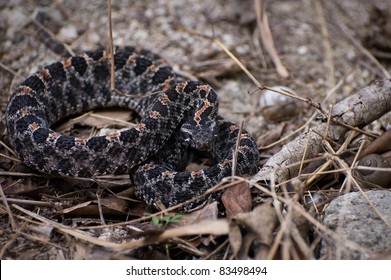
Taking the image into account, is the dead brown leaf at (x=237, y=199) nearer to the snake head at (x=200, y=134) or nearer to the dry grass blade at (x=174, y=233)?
the dry grass blade at (x=174, y=233)

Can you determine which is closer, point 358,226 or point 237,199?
point 358,226

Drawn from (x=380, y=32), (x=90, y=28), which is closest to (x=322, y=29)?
(x=380, y=32)

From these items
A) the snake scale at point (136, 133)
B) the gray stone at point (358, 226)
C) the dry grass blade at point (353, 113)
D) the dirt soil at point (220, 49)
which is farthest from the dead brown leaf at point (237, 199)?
the dirt soil at point (220, 49)

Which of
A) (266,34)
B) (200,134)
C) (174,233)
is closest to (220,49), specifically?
(266,34)

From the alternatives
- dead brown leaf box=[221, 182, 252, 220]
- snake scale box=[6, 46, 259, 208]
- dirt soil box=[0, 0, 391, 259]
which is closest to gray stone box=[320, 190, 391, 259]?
dead brown leaf box=[221, 182, 252, 220]

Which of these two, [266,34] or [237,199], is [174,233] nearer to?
[237,199]

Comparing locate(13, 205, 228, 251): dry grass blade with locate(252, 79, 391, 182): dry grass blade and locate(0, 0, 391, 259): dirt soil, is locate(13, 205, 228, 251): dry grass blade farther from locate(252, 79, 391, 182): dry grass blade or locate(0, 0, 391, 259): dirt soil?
locate(252, 79, 391, 182): dry grass blade

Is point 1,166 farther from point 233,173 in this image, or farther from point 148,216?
point 233,173
